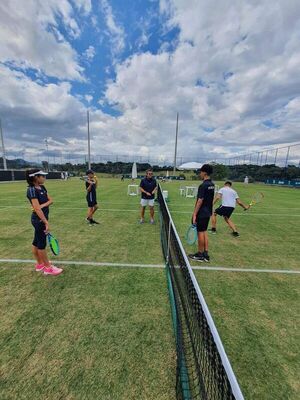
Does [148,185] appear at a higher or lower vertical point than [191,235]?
higher

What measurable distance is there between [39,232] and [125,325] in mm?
2284

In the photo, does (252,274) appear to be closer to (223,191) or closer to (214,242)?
(214,242)

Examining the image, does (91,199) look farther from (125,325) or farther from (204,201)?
(125,325)

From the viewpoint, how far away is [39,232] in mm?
4133

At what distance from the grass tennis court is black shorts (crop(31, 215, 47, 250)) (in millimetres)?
716

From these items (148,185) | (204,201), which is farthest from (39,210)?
(148,185)

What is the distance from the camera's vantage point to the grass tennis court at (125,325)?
2355 mm

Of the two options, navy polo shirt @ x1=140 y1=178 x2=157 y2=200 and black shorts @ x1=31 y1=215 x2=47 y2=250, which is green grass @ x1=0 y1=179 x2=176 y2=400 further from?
navy polo shirt @ x1=140 y1=178 x2=157 y2=200

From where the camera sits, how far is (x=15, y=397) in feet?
7.14

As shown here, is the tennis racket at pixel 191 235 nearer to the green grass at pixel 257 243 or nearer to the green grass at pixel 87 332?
the green grass at pixel 257 243

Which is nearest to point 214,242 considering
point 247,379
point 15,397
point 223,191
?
point 223,191

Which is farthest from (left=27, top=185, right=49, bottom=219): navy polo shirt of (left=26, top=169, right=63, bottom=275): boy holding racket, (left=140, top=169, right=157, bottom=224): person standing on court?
(left=140, top=169, right=157, bottom=224): person standing on court

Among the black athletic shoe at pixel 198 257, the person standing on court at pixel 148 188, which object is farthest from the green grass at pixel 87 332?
the person standing on court at pixel 148 188

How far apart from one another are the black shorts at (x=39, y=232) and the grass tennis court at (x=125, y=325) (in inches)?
28.2
